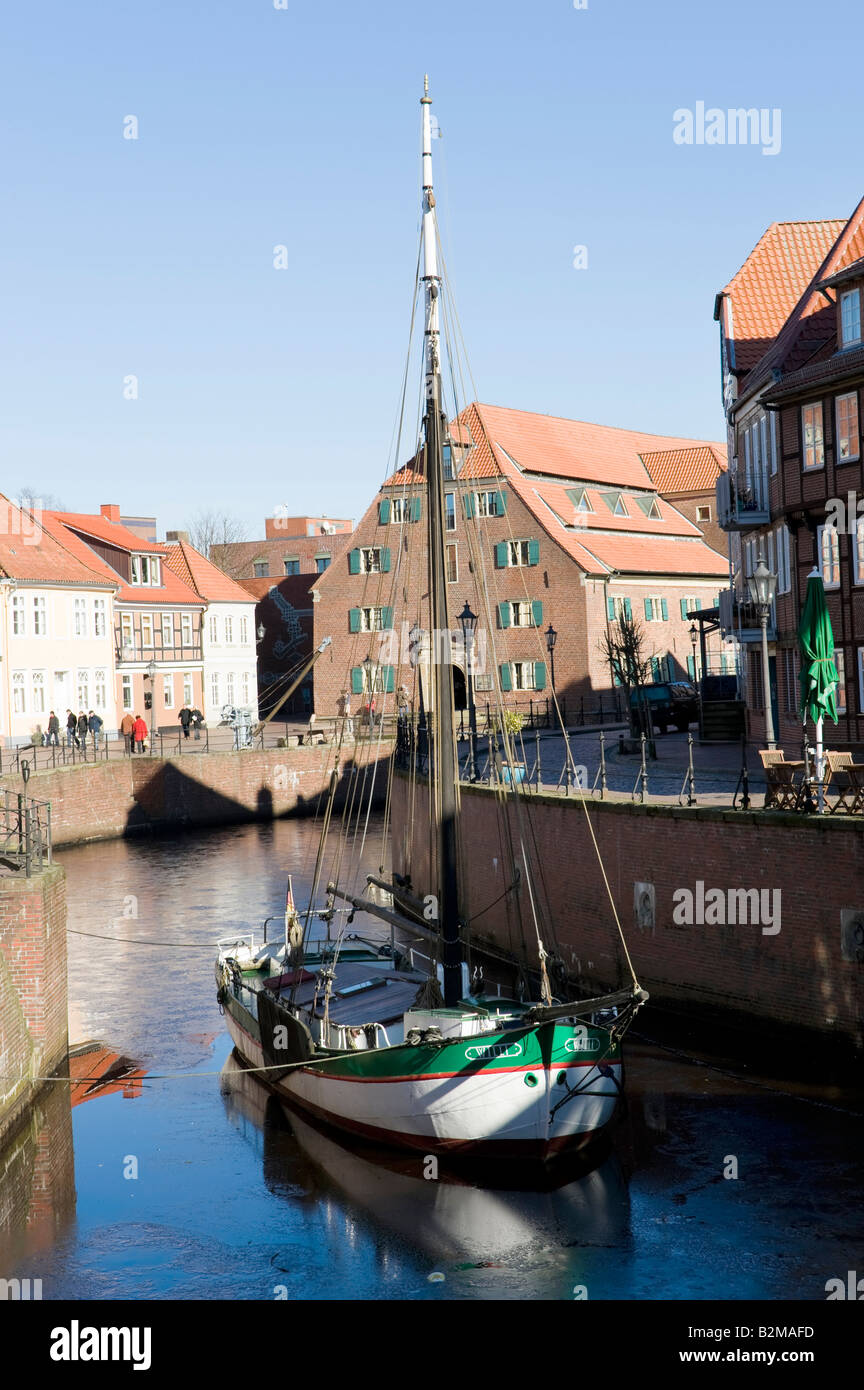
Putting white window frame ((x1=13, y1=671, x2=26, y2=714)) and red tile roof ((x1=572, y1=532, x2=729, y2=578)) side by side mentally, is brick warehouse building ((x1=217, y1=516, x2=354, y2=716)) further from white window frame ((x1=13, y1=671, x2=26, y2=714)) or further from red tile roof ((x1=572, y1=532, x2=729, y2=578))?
white window frame ((x1=13, y1=671, x2=26, y2=714))

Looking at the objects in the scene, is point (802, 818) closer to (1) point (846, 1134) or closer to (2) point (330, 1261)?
(1) point (846, 1134)

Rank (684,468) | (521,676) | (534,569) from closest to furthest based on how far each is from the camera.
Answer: (521,676) < (534,569) < (684,468)

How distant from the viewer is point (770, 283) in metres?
39.9

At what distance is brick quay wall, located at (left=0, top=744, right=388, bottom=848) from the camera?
4506cm

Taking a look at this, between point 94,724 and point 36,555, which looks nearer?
point 94,724

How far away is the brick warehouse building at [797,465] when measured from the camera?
28.5 metres

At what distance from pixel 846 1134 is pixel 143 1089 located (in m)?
9.60

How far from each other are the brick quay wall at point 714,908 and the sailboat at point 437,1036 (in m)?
2.52

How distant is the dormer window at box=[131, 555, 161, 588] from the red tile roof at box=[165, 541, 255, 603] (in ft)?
7.62

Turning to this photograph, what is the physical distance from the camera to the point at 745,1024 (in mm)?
20562

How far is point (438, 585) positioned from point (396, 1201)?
25.5 ft

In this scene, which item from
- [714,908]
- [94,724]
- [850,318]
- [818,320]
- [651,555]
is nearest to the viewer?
[714,908]

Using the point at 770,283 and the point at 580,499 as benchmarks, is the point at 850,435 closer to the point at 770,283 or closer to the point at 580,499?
the point at 770,283

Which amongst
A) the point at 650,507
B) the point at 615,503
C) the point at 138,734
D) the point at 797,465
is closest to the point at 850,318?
the point at 797,465
